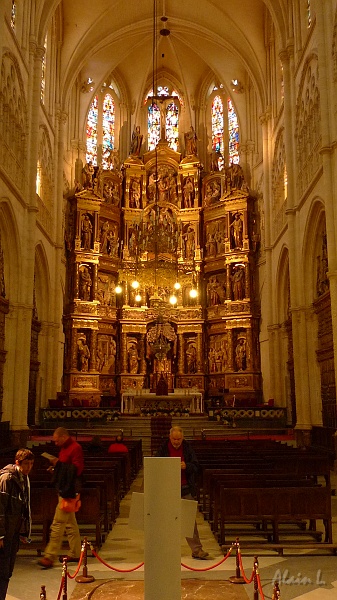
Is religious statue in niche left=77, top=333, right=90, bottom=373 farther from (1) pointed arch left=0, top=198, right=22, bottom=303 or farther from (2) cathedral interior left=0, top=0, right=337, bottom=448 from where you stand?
(1) pointed arch left=0, top=198, right=22, bottom=303

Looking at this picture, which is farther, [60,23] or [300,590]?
[60,23]

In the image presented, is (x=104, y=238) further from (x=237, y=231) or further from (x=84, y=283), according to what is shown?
(x=237, y=231)

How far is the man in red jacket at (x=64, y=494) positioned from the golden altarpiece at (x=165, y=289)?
864 inches

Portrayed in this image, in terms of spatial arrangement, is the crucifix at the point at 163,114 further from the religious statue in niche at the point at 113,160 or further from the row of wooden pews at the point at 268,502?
the row of wooden pews at the point at 268,502

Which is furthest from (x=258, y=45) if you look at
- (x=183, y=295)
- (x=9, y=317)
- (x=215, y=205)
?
(x=9, y=317)

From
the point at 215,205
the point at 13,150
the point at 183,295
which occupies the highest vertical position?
the point at 215,205

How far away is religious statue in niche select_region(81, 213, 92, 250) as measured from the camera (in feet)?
107

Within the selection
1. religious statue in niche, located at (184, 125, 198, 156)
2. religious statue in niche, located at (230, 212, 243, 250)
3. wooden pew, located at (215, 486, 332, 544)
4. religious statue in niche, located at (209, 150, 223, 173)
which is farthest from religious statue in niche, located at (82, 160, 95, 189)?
wooden pew, located at (215, 486, 332, 544)

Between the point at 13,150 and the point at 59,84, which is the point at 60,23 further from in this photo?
the point at 13,150

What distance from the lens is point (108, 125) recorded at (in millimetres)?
36781

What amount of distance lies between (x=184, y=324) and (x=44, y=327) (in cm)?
853

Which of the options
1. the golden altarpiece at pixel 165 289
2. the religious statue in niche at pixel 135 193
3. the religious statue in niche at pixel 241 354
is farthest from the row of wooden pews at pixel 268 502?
the religious statue in niche at pixel 135 193

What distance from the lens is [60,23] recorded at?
3027cm

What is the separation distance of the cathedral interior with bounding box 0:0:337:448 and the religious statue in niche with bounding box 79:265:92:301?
83mm
